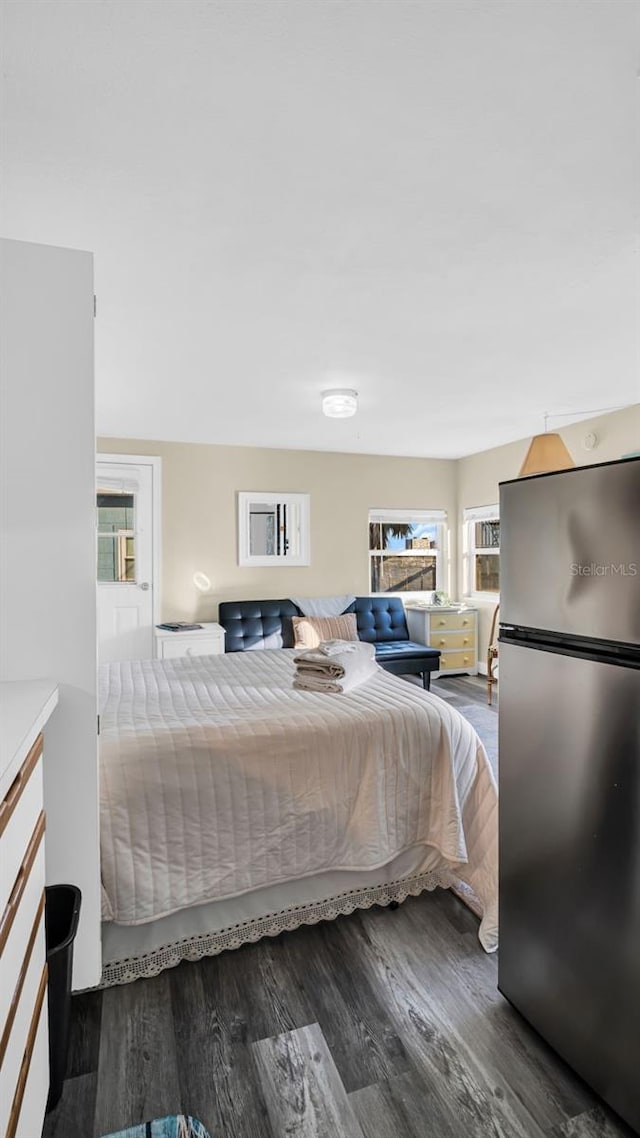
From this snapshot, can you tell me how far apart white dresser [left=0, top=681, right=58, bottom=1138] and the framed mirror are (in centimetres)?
413

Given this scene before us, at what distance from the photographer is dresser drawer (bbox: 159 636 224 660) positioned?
4555 millimetres

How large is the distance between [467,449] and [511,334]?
10.0 ft

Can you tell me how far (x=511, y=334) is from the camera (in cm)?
274

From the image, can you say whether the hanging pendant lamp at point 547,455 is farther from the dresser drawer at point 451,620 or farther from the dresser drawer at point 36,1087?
the dresser drawer at point 451,620

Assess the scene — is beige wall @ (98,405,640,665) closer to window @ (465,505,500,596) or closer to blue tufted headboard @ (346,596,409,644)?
window @ (465,505,500,596)

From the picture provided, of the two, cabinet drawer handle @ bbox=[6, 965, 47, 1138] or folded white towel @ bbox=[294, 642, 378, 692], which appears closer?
cabinet drawer handle @ bbox=[6, 965, 47, 1138]

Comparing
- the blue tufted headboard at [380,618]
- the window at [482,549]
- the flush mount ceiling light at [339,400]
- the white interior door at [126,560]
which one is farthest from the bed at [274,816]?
the window at [482,549]

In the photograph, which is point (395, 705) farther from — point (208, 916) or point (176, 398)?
point (176, 398)

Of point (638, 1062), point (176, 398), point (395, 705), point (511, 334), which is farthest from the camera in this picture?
point (176, 398)

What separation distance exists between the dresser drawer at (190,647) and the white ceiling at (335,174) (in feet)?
7.71

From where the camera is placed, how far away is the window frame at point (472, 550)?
19.4 feet

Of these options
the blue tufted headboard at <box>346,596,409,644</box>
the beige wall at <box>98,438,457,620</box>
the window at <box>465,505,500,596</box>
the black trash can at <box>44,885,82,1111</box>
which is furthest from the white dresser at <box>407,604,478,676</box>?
the black trash can at <box>44,885,82,1111</box>

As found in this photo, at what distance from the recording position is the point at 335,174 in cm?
158

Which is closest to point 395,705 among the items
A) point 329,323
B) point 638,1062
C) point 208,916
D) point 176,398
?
point 208,916
